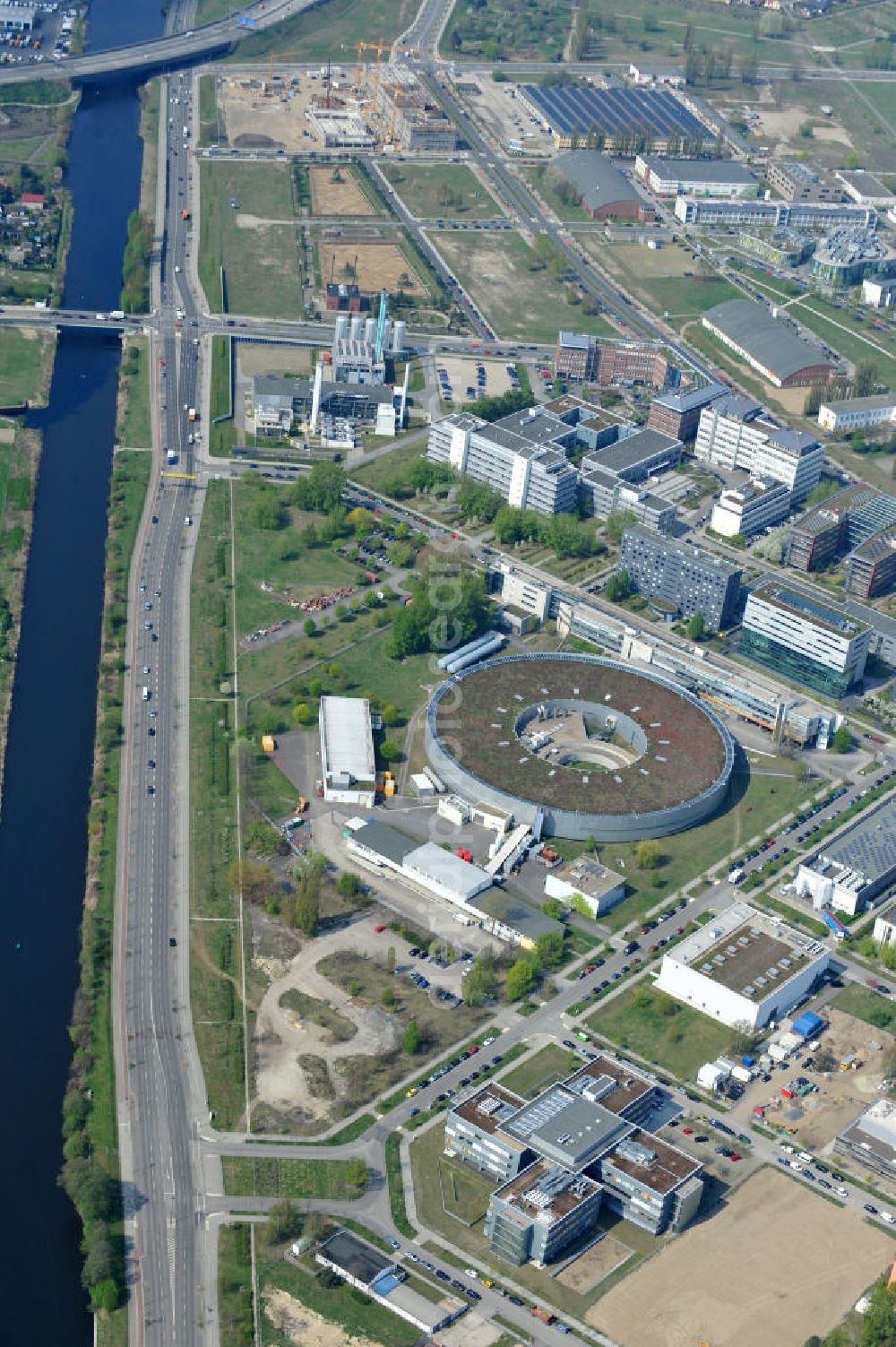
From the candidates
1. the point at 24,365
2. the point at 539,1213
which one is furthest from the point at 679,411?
the point at 539,1213

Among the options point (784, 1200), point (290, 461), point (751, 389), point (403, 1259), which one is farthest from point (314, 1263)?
point (751, 389)

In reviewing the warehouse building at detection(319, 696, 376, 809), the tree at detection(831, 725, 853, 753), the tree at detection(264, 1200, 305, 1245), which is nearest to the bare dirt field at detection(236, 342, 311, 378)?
the warehouse building at detection(319, 696, 376, 809)

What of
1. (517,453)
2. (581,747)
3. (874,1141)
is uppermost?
(517,453)

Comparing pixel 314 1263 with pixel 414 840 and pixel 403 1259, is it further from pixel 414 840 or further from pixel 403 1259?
pixel 414 840

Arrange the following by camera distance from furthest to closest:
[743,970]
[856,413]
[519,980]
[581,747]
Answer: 1. [856,413]
2. [581,747]
3. [743,970]
4. [519,980]

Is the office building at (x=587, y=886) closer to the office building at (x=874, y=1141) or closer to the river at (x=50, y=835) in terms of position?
the office building at (x=874, y=1141)

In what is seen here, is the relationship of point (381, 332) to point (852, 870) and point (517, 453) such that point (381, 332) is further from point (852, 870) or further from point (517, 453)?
point (852, 870)
